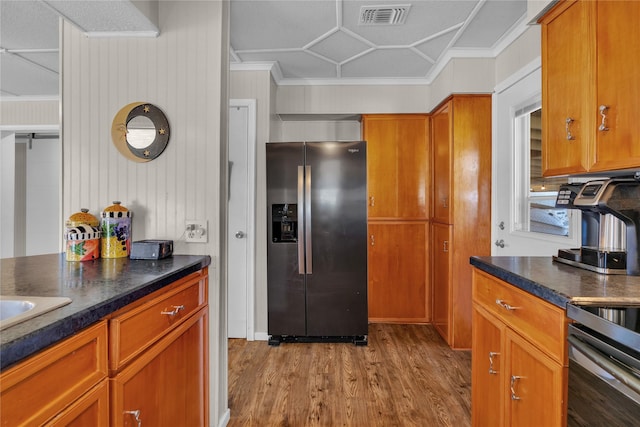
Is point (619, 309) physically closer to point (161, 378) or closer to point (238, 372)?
point (161, 378)

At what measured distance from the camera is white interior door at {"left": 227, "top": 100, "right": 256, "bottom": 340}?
123 inches

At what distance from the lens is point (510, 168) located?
2705mm

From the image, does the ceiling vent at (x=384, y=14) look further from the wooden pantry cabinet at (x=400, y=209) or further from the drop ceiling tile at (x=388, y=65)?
the wooden pantry cabinet at (x=400, y=209)

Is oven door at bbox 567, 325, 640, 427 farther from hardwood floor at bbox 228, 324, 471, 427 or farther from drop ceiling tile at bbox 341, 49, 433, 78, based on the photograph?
drop ceiling tile at bbox 341, 49, 433, 78

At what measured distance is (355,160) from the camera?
2.97 meters

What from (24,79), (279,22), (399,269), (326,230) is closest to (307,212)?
(326,230)

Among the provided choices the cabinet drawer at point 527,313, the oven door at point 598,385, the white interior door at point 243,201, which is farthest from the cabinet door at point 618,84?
the white interior door at point 243,201

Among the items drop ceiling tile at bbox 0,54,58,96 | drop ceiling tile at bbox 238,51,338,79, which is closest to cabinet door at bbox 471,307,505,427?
drop ceiling tile at bbox 238,51,338,79

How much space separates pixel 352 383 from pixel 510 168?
202 cm

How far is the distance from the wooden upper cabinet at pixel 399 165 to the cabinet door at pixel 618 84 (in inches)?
82.6

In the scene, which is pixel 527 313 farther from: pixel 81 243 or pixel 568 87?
pixel 81 243

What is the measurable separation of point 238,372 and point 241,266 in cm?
92

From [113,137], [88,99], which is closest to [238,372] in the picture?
[113,137]

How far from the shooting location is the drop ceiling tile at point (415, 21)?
2.19 meters
